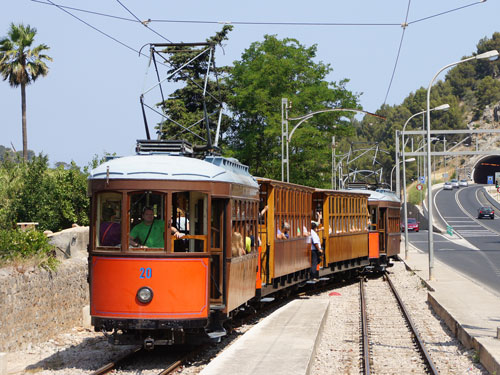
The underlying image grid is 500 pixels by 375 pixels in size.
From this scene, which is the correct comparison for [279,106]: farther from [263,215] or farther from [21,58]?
[263,215]

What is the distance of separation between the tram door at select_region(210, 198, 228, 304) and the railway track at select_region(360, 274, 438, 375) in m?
2.47

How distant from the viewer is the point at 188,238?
11789 millimetres

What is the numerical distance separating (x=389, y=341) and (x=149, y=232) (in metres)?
5.98

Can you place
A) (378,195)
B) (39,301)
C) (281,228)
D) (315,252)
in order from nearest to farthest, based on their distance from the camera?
(39,301)
(281,228)
(315,252)
(378,195)

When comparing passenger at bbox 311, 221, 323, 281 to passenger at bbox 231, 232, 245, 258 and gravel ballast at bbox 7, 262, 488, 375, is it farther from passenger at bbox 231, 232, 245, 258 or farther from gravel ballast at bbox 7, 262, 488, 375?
passenger at bbox 231, 232, 245, 258

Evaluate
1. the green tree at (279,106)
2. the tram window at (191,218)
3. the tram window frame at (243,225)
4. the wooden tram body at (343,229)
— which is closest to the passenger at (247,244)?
the tram window frame at (243,225)

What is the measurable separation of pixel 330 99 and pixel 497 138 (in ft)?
433

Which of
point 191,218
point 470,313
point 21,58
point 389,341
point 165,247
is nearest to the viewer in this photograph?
point 165,247

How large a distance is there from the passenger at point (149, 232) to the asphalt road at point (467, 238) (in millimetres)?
15646

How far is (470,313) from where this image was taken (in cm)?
1756

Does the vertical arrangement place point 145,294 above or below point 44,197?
below

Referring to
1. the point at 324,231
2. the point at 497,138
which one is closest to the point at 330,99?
the point at 324,231

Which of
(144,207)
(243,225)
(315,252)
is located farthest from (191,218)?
(315,252)

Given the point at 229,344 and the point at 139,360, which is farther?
the point at 229,344
